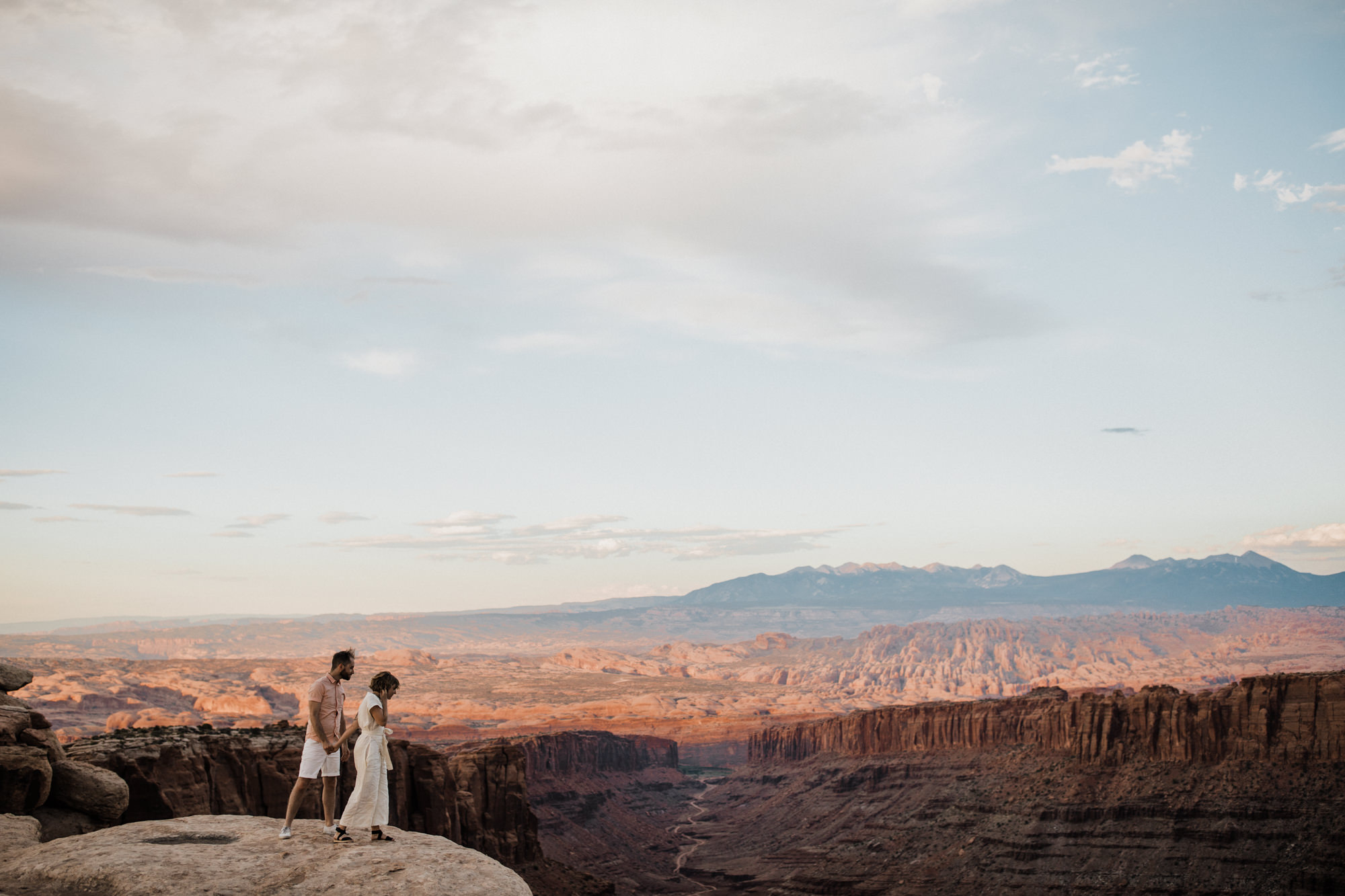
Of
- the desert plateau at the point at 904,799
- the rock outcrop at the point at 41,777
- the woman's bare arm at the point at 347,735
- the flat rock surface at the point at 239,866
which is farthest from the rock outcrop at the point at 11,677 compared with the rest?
the woman's bare arm at the point at 347,735

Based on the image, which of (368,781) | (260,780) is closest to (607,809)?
(260,780)

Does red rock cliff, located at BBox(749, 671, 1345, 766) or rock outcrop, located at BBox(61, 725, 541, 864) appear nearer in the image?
rock outcrop, located at BBox(61, 725, 541, 864)

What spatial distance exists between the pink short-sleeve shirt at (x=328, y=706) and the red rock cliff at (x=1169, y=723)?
81.9 meters

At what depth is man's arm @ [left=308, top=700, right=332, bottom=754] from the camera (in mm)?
19359

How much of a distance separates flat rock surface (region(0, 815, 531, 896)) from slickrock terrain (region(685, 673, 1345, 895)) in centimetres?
6946

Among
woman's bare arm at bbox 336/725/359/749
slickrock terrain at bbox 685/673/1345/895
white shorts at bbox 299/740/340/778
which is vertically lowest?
slickrock terrain at bbox 685/673/1345/895

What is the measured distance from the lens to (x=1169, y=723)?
86562 millimetres

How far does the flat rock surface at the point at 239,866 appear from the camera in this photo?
627 inches

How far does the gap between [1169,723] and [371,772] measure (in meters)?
86.5

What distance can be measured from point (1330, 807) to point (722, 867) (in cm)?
6320

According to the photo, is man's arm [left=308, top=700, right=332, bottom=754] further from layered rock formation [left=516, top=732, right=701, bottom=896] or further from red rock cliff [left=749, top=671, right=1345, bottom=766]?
layered rock formation [left=516, top=732, right=701, bottom=896]

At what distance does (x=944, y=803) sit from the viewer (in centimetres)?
10256

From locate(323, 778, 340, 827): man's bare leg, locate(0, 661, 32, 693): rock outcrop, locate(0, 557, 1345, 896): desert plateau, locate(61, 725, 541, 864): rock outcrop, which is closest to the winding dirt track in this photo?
locate(0, 557, 1345, 896): desert plateau

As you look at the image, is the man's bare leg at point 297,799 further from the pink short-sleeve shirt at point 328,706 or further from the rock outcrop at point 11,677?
the rock outcrop at point 11,677
